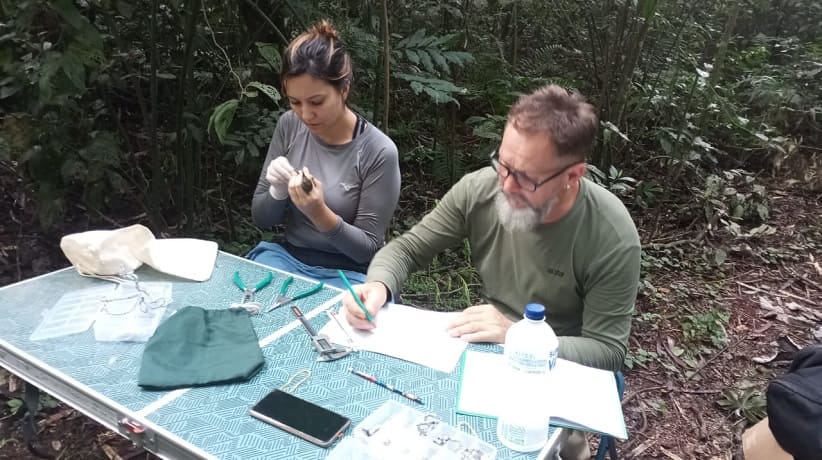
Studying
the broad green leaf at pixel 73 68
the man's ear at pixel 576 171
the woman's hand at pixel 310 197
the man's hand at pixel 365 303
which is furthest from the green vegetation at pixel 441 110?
the man's ear at pixel 576 171

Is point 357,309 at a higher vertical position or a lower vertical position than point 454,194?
lower

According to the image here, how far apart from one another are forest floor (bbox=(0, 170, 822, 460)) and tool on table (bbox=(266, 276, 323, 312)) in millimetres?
1081

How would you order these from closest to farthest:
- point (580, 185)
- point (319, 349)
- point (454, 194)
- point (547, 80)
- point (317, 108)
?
1. point (319, 349)
2. point (580, 185)
3. point (454, 194)
4. point (317, 108)
5. point (547, 80)

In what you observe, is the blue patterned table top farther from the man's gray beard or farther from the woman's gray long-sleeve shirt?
the woman's gray long-sleeve shirt

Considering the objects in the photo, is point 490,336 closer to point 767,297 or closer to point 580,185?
point 580,185

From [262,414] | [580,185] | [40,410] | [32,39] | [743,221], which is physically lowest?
[40,410]

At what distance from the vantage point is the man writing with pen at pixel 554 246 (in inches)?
60.6

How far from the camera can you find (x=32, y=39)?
2285 mm

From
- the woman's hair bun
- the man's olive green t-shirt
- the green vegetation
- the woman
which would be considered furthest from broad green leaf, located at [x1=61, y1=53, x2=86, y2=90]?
the man's olive green t-shirt

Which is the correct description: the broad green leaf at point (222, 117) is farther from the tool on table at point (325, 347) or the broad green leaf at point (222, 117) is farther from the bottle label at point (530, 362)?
the bottle label at point (530, 362)

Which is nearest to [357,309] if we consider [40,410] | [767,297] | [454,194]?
[454,194]

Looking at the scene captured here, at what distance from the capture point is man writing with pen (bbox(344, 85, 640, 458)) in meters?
1.54

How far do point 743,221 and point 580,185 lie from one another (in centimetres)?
351

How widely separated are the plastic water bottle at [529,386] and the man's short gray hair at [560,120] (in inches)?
21.1
